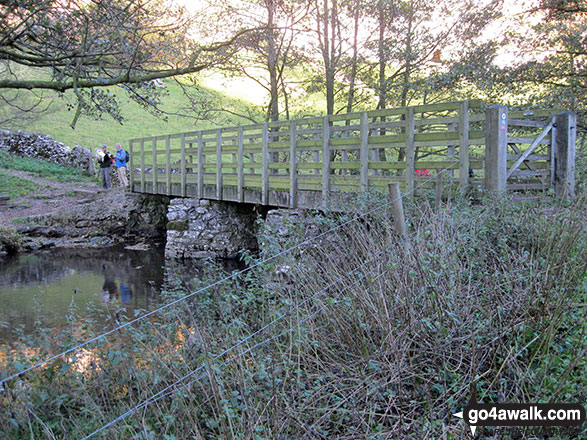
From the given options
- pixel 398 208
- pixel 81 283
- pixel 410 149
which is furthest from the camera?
pixel 81 283

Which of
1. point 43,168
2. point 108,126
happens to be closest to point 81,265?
point 43,168

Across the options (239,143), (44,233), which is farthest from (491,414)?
(44,233)

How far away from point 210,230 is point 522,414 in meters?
13.3

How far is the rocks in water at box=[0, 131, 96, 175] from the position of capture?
27484 mm

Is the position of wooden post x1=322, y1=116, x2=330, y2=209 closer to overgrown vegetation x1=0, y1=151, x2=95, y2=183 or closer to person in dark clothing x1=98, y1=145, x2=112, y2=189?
person in dark clothing x1=98, y1=145, x2=112, y2=189

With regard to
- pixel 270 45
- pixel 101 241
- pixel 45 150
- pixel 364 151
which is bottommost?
pixel 101 241

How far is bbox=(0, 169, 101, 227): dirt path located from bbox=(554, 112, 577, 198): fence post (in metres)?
16.7

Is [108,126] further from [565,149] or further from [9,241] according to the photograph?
[565,149]

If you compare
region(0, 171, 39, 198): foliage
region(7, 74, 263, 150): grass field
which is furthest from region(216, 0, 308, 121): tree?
region(7, 74, 263, 150): grass field

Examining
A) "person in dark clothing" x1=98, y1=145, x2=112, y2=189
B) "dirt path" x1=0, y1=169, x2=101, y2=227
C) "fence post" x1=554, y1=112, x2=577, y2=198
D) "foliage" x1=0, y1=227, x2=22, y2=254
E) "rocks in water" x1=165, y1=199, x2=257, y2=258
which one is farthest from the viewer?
"person in dark clothing" x1=98, y1=145, x2=112, y2=189

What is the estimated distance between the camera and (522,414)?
2.84 m

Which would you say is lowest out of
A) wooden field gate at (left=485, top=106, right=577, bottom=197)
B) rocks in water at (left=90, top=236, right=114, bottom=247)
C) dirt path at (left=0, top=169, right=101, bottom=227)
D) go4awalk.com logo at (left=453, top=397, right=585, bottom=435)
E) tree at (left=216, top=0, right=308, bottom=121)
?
rocks in water at (left=90, top=236, right=114, bottom=247)

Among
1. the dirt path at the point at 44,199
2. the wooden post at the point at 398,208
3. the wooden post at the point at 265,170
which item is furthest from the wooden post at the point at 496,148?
the dirt path at the point at 44,199

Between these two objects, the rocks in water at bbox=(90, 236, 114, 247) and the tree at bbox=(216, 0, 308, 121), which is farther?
the rocks in water at bbox=(90, 236, 114, 247)
